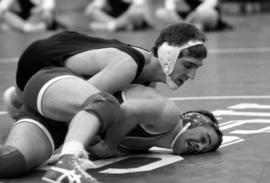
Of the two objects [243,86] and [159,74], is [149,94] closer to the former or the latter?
[159,74]

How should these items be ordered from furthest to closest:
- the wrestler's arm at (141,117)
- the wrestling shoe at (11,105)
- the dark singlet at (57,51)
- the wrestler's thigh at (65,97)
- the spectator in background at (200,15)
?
the spectator in background at (200,15), the wrestling shoe at (11,105), the dark singlet at (57,51), the wrestler's arm at (141,117), the wrestler's thigh at (65,97)

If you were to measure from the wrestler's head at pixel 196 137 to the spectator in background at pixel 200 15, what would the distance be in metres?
9.15

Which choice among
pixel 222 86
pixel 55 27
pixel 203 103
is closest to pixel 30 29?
pixel 55 27

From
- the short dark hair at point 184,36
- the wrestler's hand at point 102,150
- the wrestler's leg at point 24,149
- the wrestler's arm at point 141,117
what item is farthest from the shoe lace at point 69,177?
the short dark hair at point 184,36

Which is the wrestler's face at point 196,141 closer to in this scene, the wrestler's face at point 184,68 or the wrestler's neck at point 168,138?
the wrestler's neck at point 168,138

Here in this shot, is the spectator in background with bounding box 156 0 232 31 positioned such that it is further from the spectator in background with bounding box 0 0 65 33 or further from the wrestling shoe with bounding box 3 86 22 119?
the wrestling shoe with bounding box 3 86 22 119

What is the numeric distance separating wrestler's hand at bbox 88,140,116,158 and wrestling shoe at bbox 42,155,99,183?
0.72m

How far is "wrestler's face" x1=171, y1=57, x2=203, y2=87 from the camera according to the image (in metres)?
4.79

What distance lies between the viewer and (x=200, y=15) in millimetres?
14562

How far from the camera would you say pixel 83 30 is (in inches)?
587

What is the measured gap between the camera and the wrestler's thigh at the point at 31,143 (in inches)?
178

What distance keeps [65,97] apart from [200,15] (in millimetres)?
10231

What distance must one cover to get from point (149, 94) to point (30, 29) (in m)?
10.4

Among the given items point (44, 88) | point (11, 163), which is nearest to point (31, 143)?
point (11, 163)
